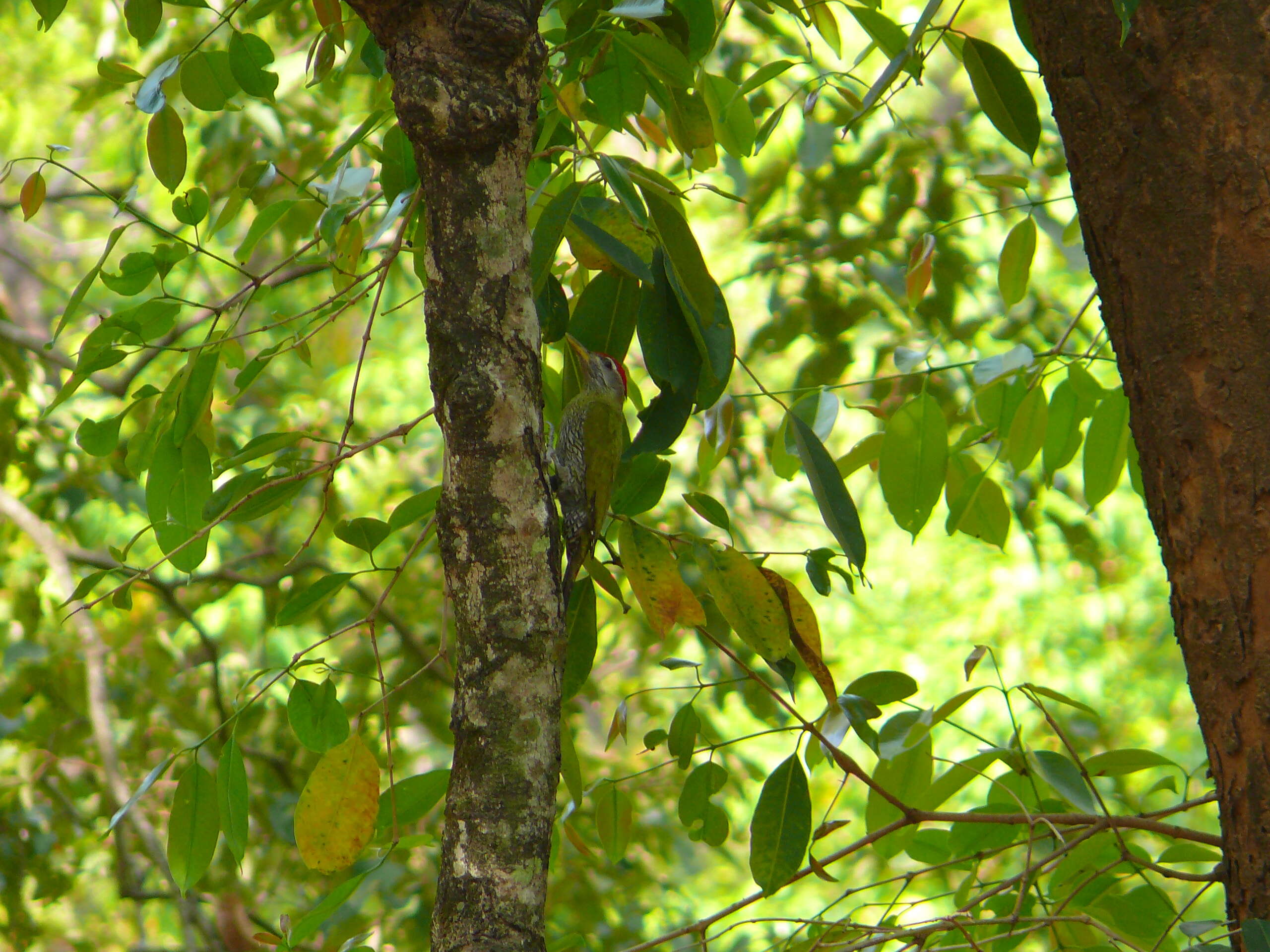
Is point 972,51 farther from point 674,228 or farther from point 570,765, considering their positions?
point 570,765

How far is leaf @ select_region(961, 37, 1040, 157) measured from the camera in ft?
3.93

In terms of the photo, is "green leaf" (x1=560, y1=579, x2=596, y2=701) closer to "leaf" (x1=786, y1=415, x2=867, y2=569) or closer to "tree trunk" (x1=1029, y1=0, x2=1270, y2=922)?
"leaf" (x1=786, y1=415, x2=867, y2=569)

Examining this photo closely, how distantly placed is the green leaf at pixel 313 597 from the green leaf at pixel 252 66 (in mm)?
583

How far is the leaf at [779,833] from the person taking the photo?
1.12m

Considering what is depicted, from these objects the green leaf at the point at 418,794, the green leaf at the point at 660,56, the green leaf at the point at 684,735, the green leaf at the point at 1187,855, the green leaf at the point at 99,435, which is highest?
the green leaf at the point at 660,56

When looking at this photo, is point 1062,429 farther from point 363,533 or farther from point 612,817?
point 363,533

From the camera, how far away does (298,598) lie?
114 centimetres

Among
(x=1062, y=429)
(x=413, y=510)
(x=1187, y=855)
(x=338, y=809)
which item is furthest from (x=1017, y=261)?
(x=338, y=809)

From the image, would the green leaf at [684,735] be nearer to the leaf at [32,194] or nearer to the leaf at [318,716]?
the leaf at [318,716]

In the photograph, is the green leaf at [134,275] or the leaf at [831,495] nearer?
the leaf at [831,495]

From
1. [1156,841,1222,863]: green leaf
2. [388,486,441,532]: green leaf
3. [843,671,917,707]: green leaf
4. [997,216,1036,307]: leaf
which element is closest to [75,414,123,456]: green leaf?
[388,486,441,532]: green leaf

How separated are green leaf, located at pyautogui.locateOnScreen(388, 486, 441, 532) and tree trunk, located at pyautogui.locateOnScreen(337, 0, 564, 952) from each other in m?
0.40

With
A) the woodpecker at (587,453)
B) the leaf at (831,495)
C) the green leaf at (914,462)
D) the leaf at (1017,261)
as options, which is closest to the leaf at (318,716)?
the woodpecker at (587,453)

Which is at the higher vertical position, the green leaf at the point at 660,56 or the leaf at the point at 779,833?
the green leaf at the point at 660,56
